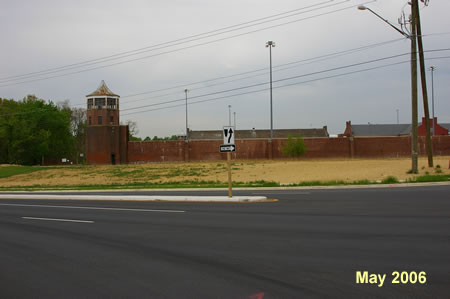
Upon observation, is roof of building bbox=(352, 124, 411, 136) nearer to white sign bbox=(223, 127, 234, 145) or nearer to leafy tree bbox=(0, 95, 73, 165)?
leafy tree bbox=(0, 95, 73, 165)

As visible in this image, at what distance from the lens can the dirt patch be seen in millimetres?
32781

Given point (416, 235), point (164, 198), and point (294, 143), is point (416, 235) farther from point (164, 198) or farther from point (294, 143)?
point (294, 143)

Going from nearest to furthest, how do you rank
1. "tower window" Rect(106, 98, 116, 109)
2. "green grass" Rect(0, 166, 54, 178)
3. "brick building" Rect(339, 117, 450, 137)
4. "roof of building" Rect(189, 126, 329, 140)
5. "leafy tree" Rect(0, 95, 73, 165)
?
"green grass" Rect(0, 166, 54, 178) < "tower window" Rect(106, 98, 116, 109) < "leafy tree" Rect(0, 95, 73, 165) < "brick building" Rect(339, 117, 450, 137) < "roof of building" Rect(189, 126, 329, 140)

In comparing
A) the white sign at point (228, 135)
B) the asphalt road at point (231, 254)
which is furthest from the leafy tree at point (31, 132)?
the asphalt road at point (231, 254)

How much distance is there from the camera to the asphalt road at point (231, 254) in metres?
5.79

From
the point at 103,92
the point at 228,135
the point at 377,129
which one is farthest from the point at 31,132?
the point at 228,135

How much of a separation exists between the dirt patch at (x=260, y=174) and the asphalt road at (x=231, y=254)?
19.4 m

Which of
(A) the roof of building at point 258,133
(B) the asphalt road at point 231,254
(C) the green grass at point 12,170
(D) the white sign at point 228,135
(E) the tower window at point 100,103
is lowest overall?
(B) the asphalt road at point 231,254

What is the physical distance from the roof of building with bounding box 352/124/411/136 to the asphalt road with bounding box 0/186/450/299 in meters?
91.6

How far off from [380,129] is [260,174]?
70.0 meters

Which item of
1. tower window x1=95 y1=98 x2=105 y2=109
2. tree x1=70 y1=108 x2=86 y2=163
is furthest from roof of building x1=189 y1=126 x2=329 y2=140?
tower window x1=95 y1=98 x2=105 y2=109

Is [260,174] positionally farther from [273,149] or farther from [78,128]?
[78,128]

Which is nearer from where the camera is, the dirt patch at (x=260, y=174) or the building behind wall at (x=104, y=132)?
the dirt patch at (x=260, y=174)

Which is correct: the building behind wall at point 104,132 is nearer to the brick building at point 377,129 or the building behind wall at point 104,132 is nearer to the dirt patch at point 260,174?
the dirt patch at point 260,174
